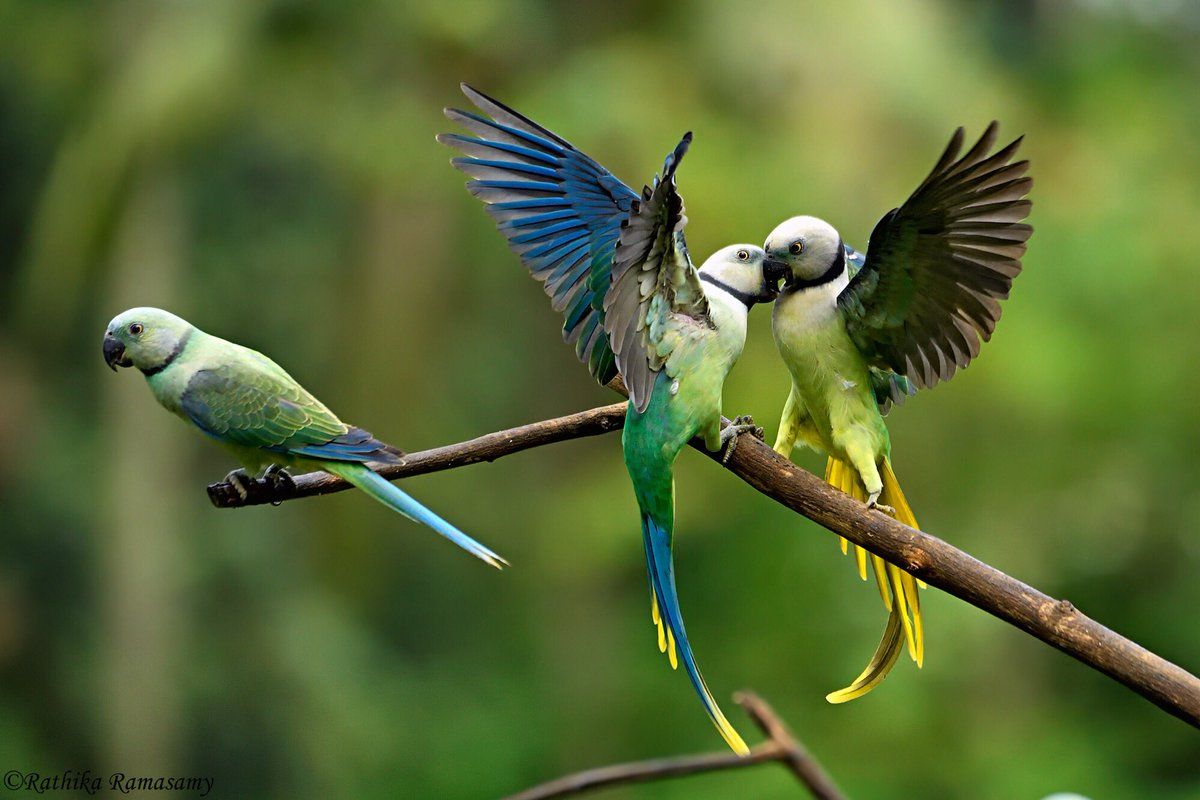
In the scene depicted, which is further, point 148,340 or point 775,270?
point 775,270

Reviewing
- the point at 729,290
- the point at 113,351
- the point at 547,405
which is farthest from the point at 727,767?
the point at 547,405

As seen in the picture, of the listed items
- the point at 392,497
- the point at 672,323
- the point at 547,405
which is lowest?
the point at 547,405

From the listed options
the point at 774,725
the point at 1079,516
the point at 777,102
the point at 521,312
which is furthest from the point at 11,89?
the point at 774,725

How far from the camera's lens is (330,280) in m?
10.5

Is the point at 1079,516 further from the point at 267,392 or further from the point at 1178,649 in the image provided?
the point at 267,392

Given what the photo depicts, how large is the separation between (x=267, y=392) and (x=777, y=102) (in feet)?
19.5

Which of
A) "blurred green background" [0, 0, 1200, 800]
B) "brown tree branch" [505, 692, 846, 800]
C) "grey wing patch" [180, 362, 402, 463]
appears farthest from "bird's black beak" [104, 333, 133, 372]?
"blurred green background" [0, 0, 1200, 800]

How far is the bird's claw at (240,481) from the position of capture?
2.14 m

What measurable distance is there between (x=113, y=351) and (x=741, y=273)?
1.06 metres

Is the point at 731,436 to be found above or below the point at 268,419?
above

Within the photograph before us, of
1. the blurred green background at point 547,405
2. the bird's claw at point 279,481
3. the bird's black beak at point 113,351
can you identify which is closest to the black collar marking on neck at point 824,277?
the bird's claw at point 279,481

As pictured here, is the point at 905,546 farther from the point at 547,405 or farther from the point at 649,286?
the point at 547,405

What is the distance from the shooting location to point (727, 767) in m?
1.20

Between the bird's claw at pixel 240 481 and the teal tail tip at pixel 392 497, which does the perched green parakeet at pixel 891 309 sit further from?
the bird's claw at pixel 240 481
